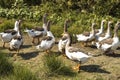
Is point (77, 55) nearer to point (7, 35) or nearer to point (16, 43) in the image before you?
point (16, 43)

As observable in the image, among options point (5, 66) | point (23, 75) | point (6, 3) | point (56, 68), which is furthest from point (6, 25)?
point (23, 75)

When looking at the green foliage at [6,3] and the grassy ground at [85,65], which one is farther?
the green foliage at [6,3]

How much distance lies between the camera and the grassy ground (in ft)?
35.8

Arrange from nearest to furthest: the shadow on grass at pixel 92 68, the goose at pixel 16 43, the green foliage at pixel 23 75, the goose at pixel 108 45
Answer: the green foliage at pixel 23 75
the shadow on grass at pixel 92 68
the goose at pixel 108 45
the goose at pixel 16 43

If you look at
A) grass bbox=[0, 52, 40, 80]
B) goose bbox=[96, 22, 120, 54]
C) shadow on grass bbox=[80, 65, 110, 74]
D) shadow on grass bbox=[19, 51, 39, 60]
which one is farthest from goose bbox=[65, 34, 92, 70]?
grass bbox=[0, 52, 40, 80]

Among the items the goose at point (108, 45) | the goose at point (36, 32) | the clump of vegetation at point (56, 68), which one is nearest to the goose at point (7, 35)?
the goose at point (36, 32)

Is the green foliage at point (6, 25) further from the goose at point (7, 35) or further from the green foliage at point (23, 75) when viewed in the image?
the green foliage at point (23, 75)

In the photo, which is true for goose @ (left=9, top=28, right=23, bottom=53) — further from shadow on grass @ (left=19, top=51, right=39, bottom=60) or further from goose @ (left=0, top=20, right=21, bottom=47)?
goose @ (left=0, top=20, right=21, bottom=47)

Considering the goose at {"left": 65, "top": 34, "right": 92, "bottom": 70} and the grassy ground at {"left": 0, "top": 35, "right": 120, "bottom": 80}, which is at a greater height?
the goose at {"left": 65, "top": 34, "right": 92, "bottom": 70}

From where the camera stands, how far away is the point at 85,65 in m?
11.9

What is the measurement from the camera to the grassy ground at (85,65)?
10914 mm

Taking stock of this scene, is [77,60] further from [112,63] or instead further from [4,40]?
[4,40]

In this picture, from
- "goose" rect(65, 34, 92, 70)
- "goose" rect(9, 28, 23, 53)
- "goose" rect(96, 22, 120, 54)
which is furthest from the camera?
"goose" rect(9, 28, 23, 53)

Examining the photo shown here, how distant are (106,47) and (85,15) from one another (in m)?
4.77
